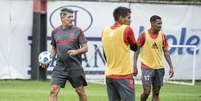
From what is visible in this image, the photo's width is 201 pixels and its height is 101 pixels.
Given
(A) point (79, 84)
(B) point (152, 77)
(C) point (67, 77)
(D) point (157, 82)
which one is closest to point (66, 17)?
(C) point (67, 77)

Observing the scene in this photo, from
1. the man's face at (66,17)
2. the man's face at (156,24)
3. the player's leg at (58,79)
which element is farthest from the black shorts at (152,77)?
the man's face at (66,17)

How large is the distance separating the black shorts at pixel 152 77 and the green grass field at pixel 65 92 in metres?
3.07

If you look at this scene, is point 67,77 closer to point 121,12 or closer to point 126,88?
point 126,88

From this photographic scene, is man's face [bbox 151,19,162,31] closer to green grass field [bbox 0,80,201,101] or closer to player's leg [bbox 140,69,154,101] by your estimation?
player's leg [bbox 140,69,154,101]

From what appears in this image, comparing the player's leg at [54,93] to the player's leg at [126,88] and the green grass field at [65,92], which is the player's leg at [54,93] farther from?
the green grass field at [65,92]

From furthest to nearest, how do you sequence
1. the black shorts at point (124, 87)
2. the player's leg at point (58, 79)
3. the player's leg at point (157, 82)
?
1. the player's leg at point (157, 82)
2. the player's leg at point (58, 79)
3. the black shorts at point (124, 87)

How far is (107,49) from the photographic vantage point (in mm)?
11578

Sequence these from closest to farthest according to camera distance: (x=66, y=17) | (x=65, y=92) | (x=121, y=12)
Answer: (x=121, y=12), (x=66, y=17), (x=65, y=92)

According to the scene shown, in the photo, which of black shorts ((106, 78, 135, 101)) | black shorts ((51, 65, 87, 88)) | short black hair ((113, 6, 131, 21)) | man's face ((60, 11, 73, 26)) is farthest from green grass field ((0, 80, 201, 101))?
short black hair ((113, 6, 131, 21))

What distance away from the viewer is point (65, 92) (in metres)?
20.2

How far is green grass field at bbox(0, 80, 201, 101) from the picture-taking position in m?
18.2

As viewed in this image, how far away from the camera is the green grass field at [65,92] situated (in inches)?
715

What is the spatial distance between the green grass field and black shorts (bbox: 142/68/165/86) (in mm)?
3075

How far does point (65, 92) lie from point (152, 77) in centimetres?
569
